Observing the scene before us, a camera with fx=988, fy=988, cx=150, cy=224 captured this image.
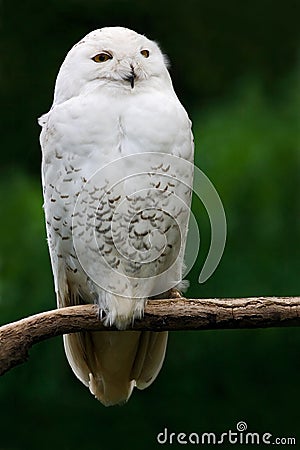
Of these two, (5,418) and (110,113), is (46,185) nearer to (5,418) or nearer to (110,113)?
(110,113)

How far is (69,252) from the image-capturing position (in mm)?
1868

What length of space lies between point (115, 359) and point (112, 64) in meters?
0.62

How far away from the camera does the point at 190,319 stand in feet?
5.73

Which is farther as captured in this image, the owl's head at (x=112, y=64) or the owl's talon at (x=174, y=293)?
the owl's talon at (x=174, y=293)

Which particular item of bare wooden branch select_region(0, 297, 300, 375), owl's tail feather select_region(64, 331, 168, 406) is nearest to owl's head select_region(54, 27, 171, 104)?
bare wooden branch select_region(0, 297, 300, 375)

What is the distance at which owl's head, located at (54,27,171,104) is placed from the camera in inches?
69.2

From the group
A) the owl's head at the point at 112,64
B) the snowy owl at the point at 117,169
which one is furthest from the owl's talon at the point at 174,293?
the owl's head at the point at 112,64

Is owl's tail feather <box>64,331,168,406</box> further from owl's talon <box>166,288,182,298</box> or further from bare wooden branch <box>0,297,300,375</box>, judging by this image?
bare wooden branch <box>0,297,300,375</box>

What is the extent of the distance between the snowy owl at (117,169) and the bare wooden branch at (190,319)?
98mm

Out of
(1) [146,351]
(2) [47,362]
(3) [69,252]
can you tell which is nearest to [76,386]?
(2) [47,362]

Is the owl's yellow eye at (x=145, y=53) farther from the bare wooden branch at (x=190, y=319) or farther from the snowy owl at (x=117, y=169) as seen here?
the bare wooden branch at (x=190, y=319)

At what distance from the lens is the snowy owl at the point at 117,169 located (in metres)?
1.77

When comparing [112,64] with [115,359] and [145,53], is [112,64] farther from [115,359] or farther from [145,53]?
[115,359]

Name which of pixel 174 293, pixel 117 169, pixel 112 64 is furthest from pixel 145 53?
pixel 174 293
